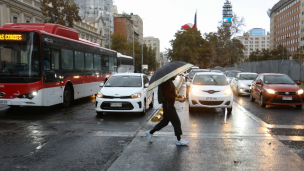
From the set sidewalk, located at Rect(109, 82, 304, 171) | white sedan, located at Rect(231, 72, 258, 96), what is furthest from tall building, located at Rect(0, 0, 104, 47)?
sidewalk, located at Rect(109, 82, 304, 171)

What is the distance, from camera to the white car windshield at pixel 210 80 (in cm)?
1179

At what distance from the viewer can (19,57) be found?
988 cm

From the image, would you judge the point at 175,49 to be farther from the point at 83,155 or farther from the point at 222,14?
the point at 83,155

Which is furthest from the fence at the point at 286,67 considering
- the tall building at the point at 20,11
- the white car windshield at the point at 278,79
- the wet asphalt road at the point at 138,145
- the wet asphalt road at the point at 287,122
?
the tall building at the point at 20,11

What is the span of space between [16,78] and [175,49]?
73725 millimetres

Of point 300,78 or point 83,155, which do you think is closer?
point 83,155

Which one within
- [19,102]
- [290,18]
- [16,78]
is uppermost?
[290,18]

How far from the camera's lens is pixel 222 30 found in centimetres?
6400

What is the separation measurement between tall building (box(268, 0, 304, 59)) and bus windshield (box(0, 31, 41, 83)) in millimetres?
95369

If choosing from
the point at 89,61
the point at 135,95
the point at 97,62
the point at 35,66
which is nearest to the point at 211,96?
the point at 135,95

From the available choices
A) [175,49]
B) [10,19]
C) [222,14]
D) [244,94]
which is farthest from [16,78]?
[222,14]

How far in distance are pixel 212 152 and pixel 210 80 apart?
6662mm

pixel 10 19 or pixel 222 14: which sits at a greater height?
pixel 222 14

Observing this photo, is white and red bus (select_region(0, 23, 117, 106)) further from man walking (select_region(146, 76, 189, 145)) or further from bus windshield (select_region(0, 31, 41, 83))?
man walking (select_region(146, 76, 189, 145))
